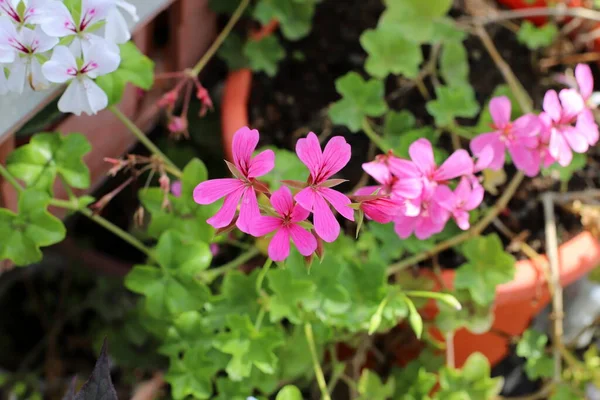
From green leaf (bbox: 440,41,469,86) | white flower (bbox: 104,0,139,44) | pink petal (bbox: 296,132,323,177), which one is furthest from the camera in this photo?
green leaf (bbox: 440,41,469,86)

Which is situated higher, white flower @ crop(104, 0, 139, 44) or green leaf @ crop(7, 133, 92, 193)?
white flower @ crop(104, 0, 139, 44)

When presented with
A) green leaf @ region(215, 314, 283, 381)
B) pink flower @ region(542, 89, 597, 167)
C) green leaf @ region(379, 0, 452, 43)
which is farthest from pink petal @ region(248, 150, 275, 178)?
green leaf @ region(379, 0, 452, 43)

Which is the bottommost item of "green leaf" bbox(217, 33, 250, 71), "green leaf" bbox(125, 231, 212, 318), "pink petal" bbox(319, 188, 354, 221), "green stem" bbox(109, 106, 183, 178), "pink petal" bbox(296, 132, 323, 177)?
"green leaf" bbox(125, 231, 212, 318)

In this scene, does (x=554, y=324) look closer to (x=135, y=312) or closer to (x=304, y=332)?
(x=304, y=332)

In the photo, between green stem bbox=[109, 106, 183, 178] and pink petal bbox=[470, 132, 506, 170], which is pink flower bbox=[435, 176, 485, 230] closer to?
pink petal bbox=[470, 132, 506, 170]

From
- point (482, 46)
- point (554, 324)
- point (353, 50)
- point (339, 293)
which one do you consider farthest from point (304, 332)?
point (482, 46)

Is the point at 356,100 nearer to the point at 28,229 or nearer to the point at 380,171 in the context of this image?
the point at 380,171

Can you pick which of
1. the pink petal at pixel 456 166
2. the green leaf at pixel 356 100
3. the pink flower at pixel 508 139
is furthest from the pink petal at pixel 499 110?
the green leaf at pixel 356 100

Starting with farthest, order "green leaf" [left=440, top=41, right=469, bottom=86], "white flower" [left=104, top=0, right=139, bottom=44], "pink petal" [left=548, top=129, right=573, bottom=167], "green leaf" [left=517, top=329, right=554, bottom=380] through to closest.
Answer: "green leaf" [left=440, top=41, right=469, bottom=86], "green leaf" [left=517, top=329, right=554, bottom=380], "pink petal" [left=548, top=129, right=573, bottom=167], "white flower" [left=104, top=0, right=139, bottom=44]

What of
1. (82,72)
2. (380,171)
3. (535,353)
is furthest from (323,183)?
(535,353)
